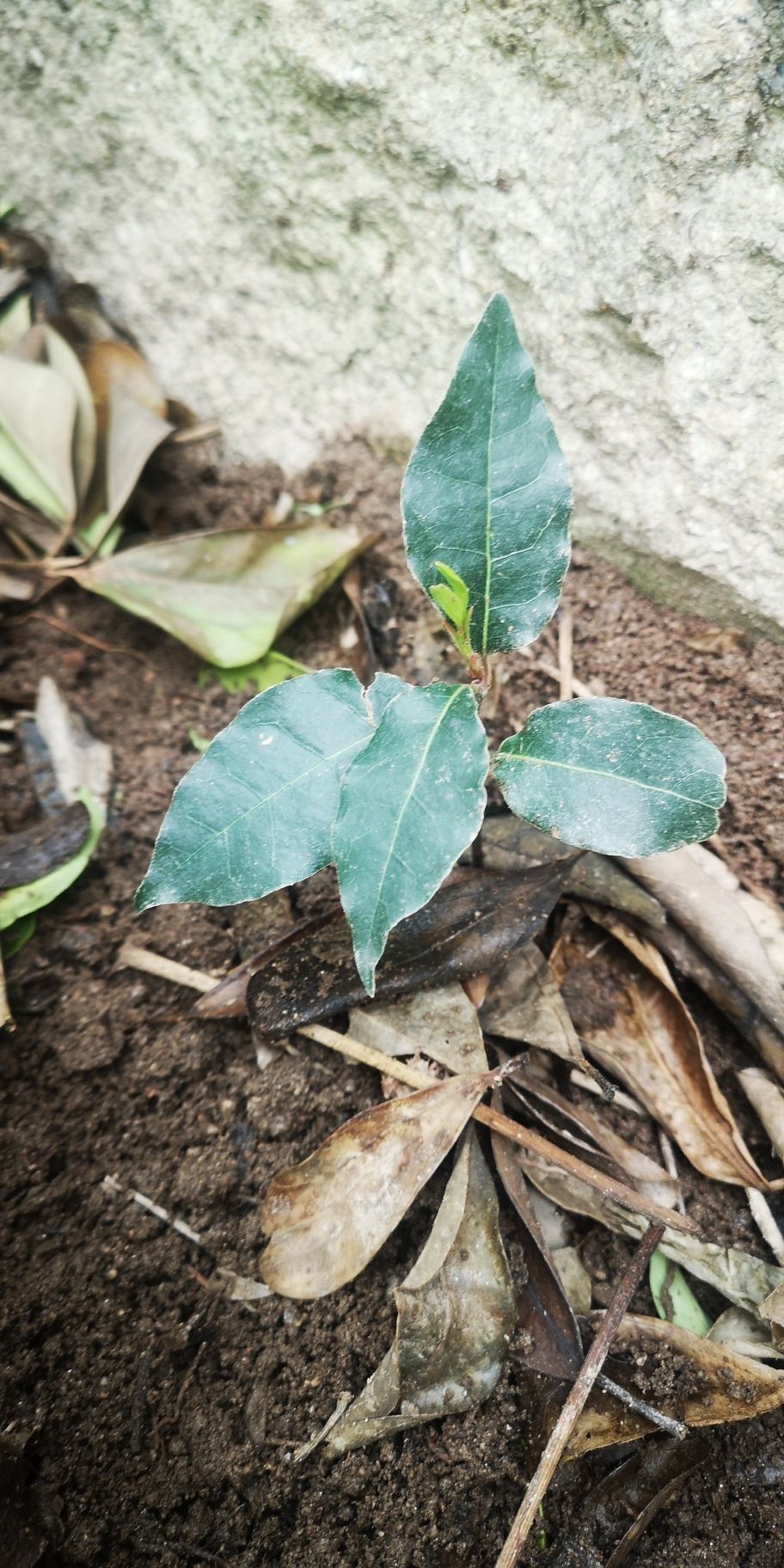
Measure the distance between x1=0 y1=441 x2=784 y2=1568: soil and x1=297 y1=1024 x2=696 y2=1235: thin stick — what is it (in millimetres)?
34

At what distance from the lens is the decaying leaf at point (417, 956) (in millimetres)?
1121

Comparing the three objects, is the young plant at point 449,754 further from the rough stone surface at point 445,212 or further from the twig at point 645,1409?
the twig at point 645,1409

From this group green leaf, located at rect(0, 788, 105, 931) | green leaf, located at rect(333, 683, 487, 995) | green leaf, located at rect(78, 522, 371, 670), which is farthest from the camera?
green leaf, located at rect(78, 522, 371, 670)

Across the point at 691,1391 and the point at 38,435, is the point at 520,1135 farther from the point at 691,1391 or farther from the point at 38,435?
the point at 38,435

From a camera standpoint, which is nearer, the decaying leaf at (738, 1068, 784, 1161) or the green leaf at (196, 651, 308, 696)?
the decaying leaf at (738, 1068, 784, 1161)

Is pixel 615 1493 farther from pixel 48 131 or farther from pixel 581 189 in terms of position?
pixel 48 131

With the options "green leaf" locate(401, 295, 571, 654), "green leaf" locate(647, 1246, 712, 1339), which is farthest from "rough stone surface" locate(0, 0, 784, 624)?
"green leaf" locate(647, 1246, 712, 1339)

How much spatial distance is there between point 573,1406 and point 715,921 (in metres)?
0.56

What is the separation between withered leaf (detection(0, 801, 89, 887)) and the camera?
49.9 inches

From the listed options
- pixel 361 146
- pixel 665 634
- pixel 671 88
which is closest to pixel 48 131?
pixel 361 146

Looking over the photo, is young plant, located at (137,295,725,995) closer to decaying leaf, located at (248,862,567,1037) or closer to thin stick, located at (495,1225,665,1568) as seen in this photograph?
decaying leaf, located at (248,862,567,1037)

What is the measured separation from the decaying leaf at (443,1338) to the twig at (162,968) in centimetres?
42

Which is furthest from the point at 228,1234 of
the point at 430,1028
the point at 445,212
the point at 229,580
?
the point at 445,212

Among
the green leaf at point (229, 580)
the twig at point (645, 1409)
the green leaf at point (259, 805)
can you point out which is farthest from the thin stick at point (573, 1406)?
the green leaf at point (229, 580)
